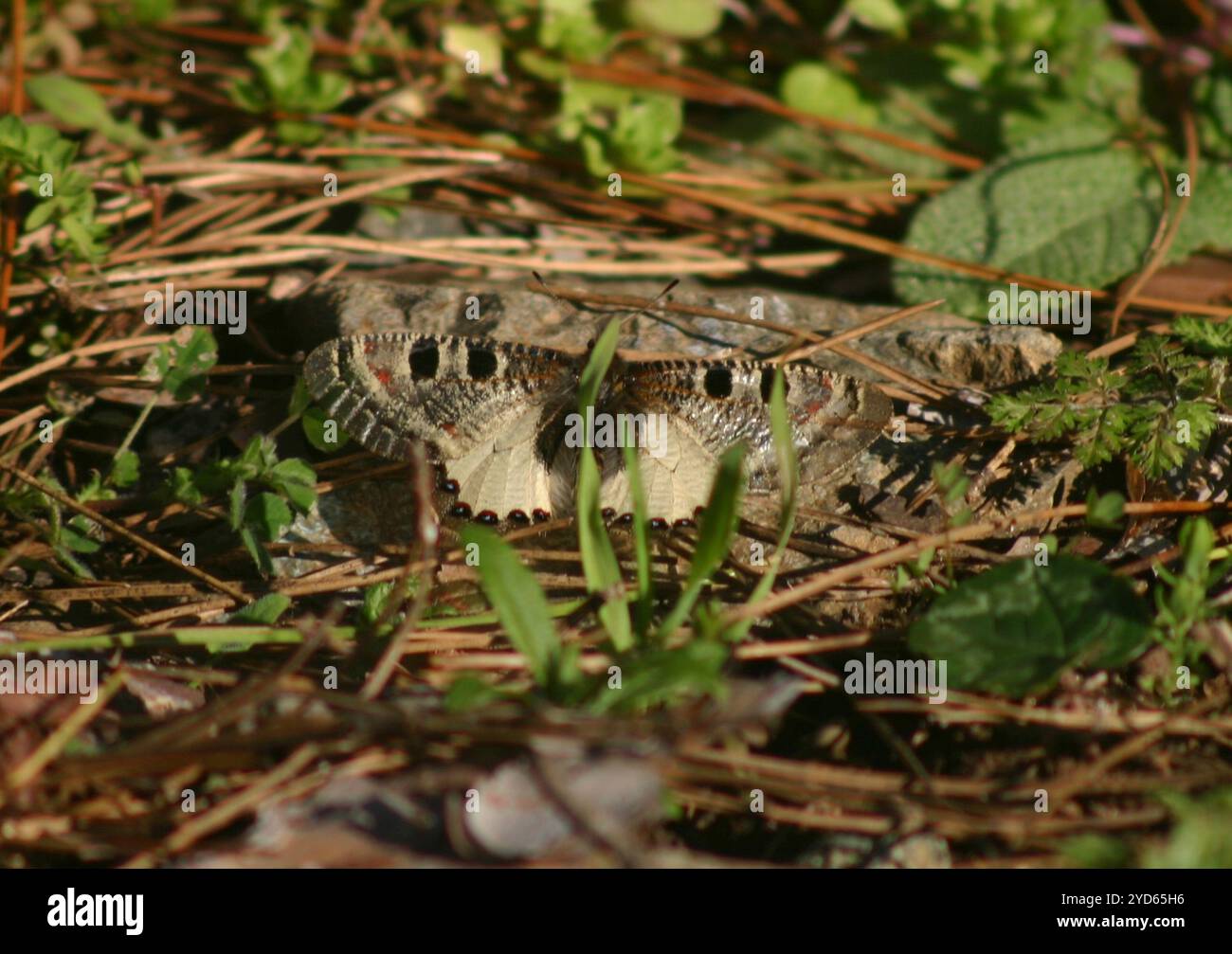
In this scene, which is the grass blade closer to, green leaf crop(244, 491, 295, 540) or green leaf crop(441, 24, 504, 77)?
green leaf crop(244, 491, 295, 540)

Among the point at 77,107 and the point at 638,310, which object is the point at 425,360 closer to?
the point at 638,310

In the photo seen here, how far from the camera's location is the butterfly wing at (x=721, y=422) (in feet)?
10.5

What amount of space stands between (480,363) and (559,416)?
303mm

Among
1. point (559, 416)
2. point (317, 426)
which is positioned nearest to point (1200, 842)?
point (559, 416)

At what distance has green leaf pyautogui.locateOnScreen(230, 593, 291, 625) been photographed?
3.04 m

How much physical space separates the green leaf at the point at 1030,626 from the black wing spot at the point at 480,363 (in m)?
1.51

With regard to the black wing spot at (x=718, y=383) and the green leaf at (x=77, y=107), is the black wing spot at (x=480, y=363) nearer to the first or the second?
the black wing spot at (x=718, y=383)

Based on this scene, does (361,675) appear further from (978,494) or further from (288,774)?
(978,494)

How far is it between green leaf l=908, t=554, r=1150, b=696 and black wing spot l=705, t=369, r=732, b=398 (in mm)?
916

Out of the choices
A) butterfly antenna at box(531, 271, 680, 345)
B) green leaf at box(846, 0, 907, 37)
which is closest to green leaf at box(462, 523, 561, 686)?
butterfly antenna at box(531, 271, 680, 345)

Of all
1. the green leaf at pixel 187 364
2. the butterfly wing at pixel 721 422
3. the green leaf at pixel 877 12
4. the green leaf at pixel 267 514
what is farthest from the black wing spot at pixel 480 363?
the green leaf at pixel 877 12

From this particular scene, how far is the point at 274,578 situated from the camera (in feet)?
Answer: 10.8

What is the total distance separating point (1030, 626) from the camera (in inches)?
106
